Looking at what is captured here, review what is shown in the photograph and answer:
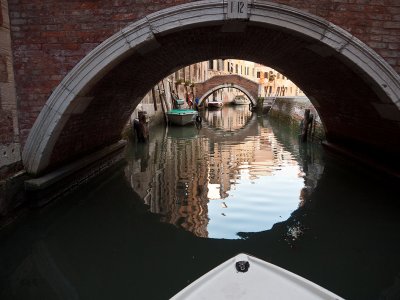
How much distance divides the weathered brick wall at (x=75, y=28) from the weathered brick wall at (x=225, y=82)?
18.4 m

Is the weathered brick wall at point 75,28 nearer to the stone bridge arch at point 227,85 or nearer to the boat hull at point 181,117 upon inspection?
the boat hull at point 181,117

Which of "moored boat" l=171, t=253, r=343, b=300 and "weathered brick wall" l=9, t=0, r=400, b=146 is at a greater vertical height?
"weathered brick wall" l=9, t=0, r=400, b=146

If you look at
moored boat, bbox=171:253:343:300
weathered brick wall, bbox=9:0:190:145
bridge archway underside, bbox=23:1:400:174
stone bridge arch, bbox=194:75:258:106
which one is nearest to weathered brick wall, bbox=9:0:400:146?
weathered brick wall, bbox=9:0:190:145

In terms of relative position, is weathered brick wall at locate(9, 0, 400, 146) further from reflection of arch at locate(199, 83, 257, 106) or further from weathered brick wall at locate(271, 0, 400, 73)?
reflection of arch at locate(199, 83, 257, 106)

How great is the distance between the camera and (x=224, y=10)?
3.88m

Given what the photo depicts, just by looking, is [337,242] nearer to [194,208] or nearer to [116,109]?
[194,208]

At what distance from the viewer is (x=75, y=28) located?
409cm

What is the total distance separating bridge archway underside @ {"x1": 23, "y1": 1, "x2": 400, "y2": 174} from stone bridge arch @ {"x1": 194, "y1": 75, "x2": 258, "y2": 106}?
15087mm

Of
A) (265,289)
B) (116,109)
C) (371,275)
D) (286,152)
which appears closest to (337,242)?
(371,275)

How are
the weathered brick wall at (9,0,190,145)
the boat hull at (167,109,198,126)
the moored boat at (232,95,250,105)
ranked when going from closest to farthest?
1. the weathered brick wall at (9,0,190,145)
2. the boat hull at (167,109,198,126)
3. the moored boat at (232,95,250,105)

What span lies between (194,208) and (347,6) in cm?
286

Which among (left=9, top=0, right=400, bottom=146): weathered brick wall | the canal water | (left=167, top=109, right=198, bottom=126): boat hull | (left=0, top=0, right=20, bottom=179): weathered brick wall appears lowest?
the canal water

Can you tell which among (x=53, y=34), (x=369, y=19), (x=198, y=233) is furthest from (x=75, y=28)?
(x=369, y=19)

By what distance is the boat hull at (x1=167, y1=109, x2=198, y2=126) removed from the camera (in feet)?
48.8
